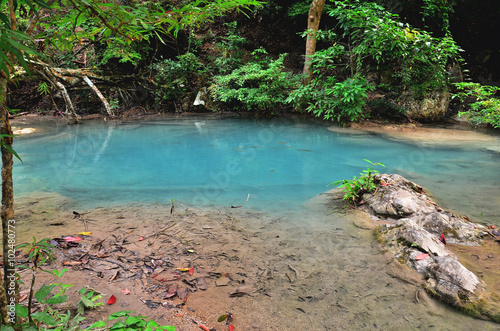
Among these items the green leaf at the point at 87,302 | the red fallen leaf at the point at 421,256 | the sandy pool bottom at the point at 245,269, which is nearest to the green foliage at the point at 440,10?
the sandy pool bottom at the point at 245,269

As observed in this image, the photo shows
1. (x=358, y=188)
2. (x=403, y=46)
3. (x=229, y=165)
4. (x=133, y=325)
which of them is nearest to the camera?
(x=133, y=325)

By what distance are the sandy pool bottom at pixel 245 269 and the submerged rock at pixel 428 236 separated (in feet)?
0.34

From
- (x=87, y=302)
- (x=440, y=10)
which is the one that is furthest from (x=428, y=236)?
(x=440, y=10)

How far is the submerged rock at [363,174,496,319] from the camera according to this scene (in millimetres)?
2082

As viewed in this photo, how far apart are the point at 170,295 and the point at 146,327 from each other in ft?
2.12

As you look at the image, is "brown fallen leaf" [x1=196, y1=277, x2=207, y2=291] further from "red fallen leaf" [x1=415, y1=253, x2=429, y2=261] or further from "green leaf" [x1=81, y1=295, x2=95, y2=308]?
"red fallen leaf" [x1=415, y1=253, x2=429, y2=261]

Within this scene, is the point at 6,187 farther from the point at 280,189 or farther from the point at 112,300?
the point at 280,189

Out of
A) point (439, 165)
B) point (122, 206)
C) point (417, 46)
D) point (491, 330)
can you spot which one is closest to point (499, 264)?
point (491, 330)

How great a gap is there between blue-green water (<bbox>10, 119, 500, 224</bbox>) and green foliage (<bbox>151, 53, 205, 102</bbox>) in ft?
10.8

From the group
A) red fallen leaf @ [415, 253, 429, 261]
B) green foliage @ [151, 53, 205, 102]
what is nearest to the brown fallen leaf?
red fallen leaf @ [415, 253, 429, 261]

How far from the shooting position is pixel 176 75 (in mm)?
11688

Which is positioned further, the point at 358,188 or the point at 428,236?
the point at 358,188

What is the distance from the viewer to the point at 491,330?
5.96 feet

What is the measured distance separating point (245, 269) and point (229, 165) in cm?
337
